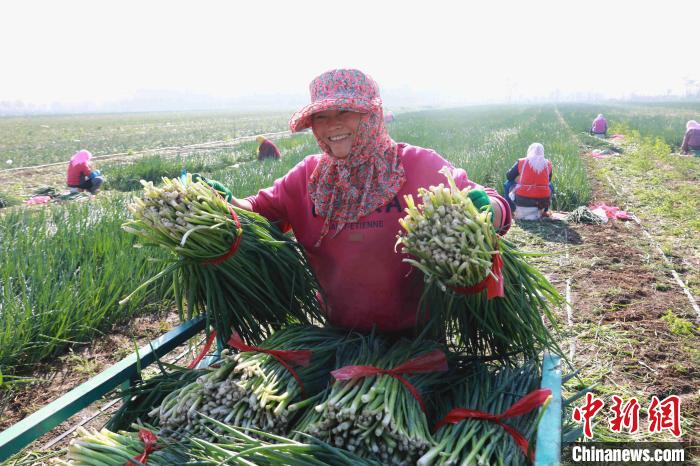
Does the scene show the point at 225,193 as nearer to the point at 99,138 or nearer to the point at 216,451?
the point at 216,451

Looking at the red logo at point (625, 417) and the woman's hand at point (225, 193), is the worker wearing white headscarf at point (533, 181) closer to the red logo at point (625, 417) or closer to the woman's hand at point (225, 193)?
the red logo at point (625, 417)

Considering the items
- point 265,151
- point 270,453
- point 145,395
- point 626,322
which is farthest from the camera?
point 265,151

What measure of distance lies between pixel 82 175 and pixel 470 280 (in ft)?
26.1

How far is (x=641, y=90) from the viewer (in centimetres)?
15825

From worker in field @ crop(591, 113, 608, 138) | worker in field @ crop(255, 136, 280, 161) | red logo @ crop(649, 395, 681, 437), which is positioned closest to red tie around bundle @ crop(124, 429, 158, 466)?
red logo @ crop(649, 395, 681, 437)

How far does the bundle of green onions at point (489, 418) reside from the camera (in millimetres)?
1149

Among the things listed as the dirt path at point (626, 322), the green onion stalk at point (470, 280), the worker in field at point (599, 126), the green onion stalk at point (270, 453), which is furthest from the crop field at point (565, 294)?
the worker in field at point (599, 126)

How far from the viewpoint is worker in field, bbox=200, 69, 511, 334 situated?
1.65m

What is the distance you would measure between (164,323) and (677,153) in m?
12.5

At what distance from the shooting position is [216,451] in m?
1.12

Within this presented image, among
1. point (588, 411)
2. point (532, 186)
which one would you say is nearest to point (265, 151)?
point (532, 186)

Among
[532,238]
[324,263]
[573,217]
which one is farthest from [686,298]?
[324,263]

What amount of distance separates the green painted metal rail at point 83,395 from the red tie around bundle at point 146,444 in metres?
0.18

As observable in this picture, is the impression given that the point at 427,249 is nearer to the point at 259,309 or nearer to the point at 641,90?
the point at 259,309
